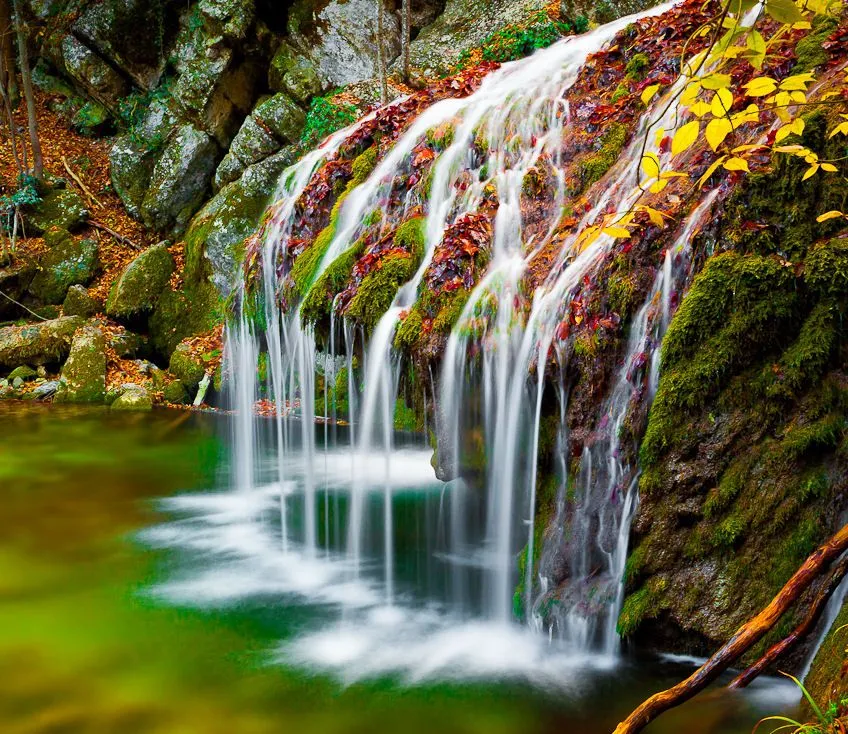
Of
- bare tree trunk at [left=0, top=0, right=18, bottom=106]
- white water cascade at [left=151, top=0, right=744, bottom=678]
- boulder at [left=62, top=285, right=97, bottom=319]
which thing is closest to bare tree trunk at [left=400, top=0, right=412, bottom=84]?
white water cascade at [left=151, top=0, right=744, bottom=678]

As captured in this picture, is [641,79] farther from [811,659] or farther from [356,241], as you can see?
[811,659]

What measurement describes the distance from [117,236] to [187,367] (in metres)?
5.49

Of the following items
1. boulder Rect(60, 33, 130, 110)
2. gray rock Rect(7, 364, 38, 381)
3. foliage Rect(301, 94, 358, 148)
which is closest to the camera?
gray rock Rect(7, 364, 38, 381)

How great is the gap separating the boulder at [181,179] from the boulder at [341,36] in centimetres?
332

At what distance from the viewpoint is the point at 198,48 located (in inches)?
639

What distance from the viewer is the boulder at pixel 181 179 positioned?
16031 millimetres

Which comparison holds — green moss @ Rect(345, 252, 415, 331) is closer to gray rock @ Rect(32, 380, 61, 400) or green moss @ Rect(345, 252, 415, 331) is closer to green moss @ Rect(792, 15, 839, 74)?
green moss @ Rect(792, 15, 839, 74)

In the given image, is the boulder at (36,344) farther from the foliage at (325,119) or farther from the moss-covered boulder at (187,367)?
the foliage at (325,119)

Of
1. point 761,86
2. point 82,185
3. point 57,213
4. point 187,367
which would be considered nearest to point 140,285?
point 187,367

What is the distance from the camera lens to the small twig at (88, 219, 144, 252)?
16.4 meters

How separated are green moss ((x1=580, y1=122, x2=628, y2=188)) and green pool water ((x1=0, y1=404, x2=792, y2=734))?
3.54 m

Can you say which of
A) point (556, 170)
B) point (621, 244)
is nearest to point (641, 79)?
point (556, 170)

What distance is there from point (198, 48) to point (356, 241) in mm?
13253

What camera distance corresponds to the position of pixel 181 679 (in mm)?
4043
